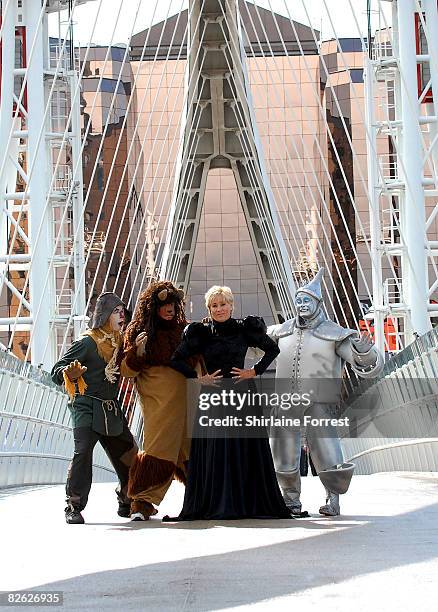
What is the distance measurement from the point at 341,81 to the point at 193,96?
28015mm

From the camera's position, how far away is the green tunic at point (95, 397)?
891 cm

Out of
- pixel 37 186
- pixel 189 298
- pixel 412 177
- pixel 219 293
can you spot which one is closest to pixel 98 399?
pixel 219 293

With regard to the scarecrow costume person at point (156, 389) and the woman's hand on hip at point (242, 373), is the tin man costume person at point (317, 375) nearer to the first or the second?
the woman's hand on hip at point (242, 373)

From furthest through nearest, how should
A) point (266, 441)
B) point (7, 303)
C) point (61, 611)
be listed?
point (7, 303) < point (266, 441) < point (61, 611)

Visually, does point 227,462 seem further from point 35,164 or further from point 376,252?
point 376,252

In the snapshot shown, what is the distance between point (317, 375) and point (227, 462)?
93 centimetres

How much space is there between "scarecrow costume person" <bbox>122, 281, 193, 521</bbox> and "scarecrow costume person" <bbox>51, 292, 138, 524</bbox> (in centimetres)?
19

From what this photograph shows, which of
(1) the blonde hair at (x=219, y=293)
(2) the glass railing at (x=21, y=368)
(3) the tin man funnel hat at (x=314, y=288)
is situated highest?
(2) the glass railing at (x=21, y=368)

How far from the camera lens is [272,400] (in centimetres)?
891

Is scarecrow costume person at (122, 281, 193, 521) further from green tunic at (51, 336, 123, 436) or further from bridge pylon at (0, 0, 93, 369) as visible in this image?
bridge pylon at (0, 0, 93, 369)

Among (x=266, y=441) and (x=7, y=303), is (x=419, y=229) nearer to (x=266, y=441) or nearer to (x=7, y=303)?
(x=266, y=441)

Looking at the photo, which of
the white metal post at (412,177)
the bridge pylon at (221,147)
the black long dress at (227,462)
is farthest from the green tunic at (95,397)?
the bridge pylon at (221,147)

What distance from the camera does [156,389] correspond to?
28.9 ft

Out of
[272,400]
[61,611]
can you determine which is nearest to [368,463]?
[272,400]
